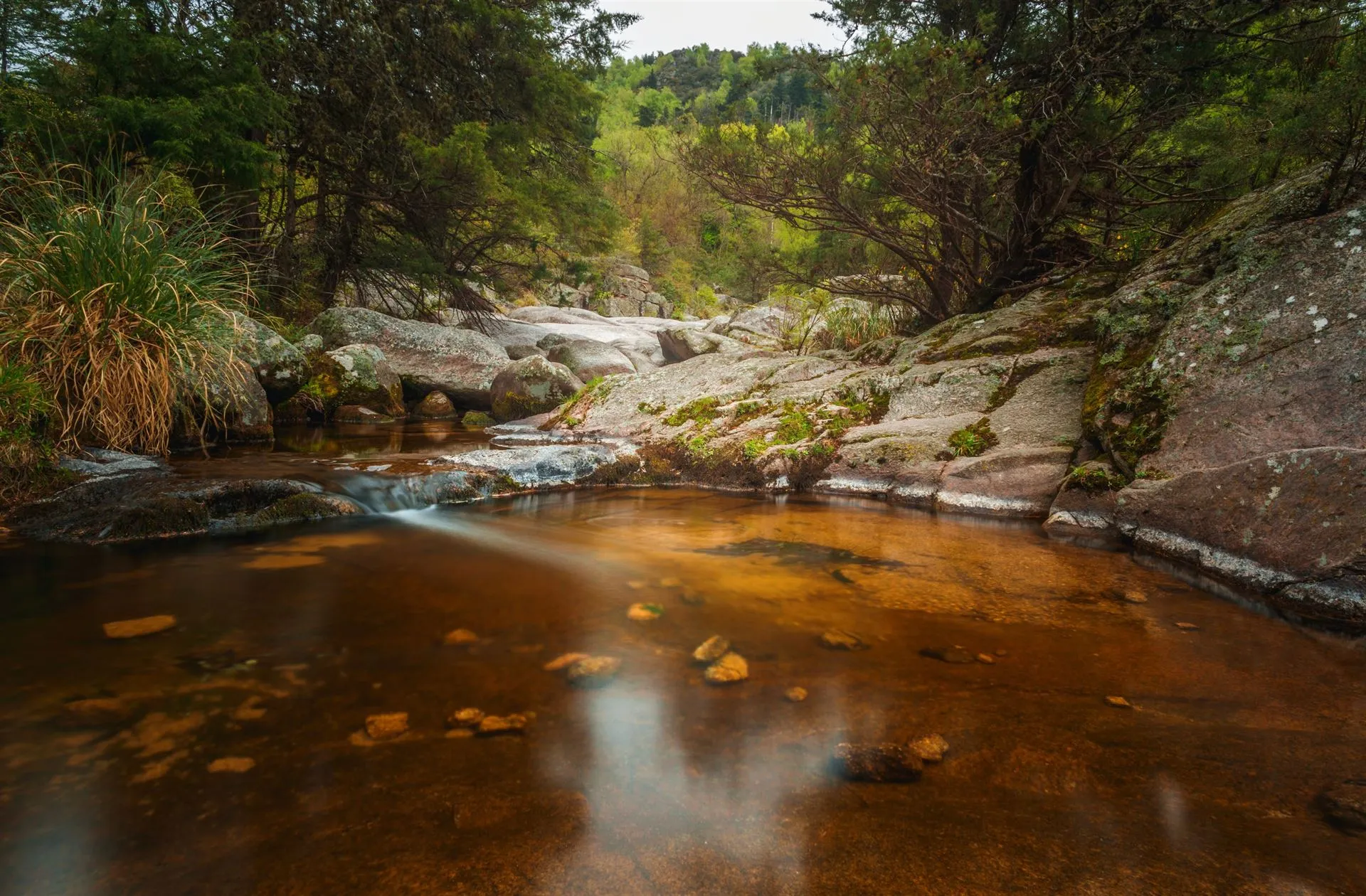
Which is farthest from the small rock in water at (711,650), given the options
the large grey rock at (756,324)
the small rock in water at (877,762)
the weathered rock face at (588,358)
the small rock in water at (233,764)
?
the large grey rock at (756,324)

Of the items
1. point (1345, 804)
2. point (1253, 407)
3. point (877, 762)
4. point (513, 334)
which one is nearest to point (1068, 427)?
point (1253, 407)

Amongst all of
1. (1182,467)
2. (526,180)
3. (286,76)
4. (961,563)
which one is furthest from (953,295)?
(286,76)

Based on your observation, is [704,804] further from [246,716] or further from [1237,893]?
[246,716]

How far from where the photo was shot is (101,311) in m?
4.12

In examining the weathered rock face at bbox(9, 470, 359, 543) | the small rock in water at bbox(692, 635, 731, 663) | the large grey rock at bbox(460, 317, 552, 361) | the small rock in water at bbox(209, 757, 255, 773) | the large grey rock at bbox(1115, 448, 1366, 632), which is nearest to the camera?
the small rock in water at bbox(209, 757, 255, 773)

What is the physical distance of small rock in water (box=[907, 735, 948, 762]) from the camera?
1597 mm

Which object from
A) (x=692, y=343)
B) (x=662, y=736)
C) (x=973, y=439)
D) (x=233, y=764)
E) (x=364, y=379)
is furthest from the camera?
(x=692, y=343)

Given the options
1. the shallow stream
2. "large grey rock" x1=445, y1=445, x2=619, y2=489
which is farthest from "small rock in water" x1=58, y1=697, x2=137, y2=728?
"large grey rock" x1=445, y1=445, x2=619, y2=489

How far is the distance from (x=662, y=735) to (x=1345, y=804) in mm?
1597

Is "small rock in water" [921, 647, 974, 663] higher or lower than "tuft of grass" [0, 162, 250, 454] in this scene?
lower

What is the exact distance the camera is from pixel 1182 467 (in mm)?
3371

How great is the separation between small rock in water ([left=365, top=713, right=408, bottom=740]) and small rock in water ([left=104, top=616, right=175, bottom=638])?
1209 mm

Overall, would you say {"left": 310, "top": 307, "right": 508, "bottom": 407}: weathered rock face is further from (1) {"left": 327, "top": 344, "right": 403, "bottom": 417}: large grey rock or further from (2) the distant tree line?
(2) the distant tree line

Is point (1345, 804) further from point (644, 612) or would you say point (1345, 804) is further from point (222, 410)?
point (222, 410)
